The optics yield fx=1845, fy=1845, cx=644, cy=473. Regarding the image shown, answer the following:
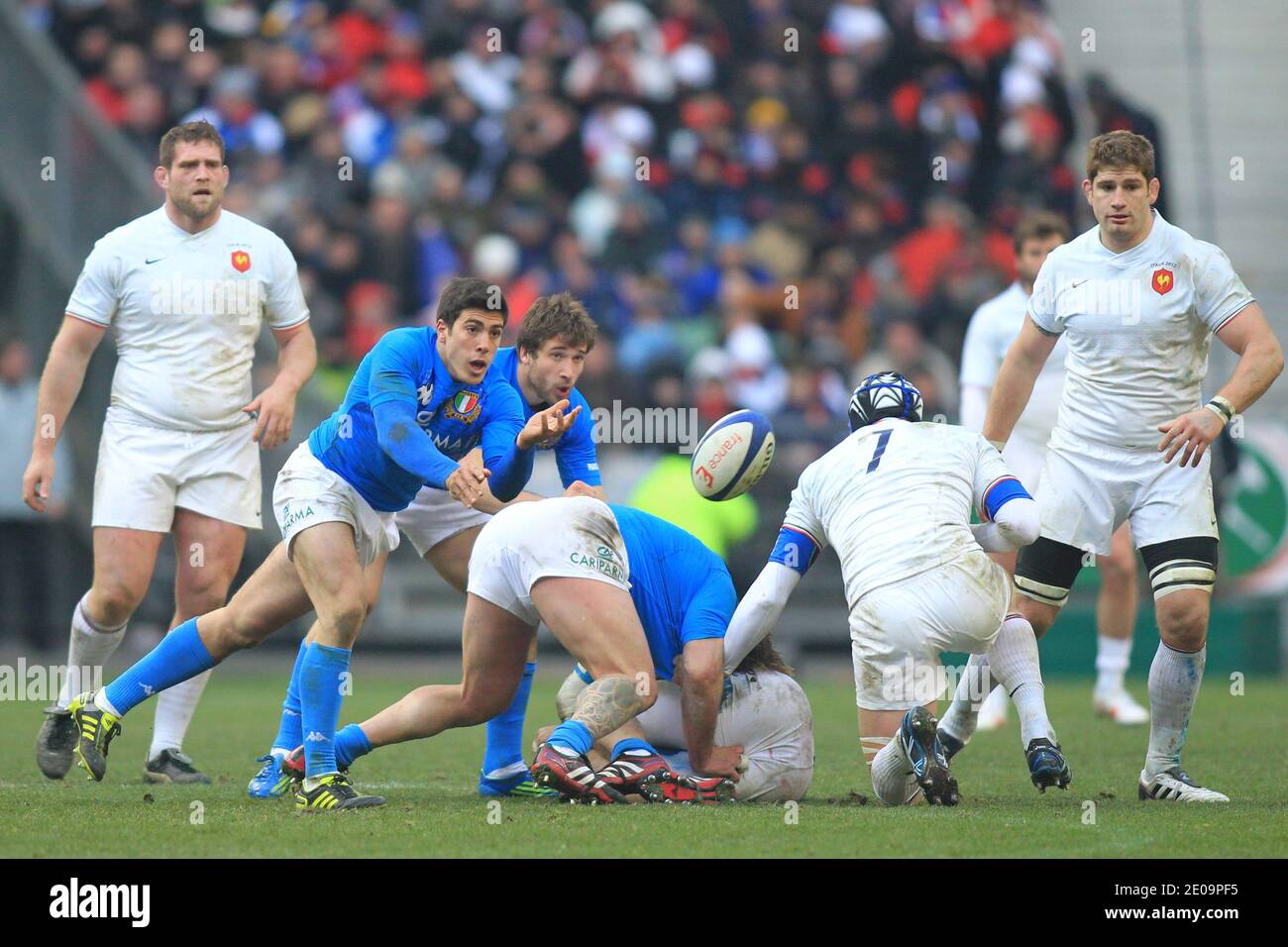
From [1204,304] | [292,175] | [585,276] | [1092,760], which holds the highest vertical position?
[292,175]

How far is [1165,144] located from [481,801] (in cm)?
1327

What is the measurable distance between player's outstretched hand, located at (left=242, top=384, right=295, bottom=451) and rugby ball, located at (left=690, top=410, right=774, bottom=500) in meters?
1.66

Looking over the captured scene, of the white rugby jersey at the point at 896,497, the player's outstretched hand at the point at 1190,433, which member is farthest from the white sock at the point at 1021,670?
the player's outstretched hand at the point at 1190,433

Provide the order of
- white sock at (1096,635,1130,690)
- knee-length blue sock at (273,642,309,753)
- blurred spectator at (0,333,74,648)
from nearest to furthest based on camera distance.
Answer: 1. knee-length blue sock at (273,642,309,753)
2. white sock at (1096,635,1130,690)
3. blurred spectator at (0,333,74,648)

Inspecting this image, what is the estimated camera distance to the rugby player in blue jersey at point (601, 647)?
633 cm

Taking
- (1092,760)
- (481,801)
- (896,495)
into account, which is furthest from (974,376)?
(481,801)

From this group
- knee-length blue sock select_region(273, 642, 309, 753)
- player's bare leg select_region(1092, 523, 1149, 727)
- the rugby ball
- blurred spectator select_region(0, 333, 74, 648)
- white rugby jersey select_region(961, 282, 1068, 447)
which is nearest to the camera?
the rugby ball

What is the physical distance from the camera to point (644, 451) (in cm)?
1388

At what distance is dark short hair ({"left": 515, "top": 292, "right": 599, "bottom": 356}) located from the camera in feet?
23.0

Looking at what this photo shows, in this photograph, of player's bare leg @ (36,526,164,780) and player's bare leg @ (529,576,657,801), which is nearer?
player's bare leg @ (529,576,657,801)

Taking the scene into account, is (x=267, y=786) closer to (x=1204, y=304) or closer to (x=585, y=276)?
(x=1204, y=304)

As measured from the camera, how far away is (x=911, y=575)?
21.0ft
